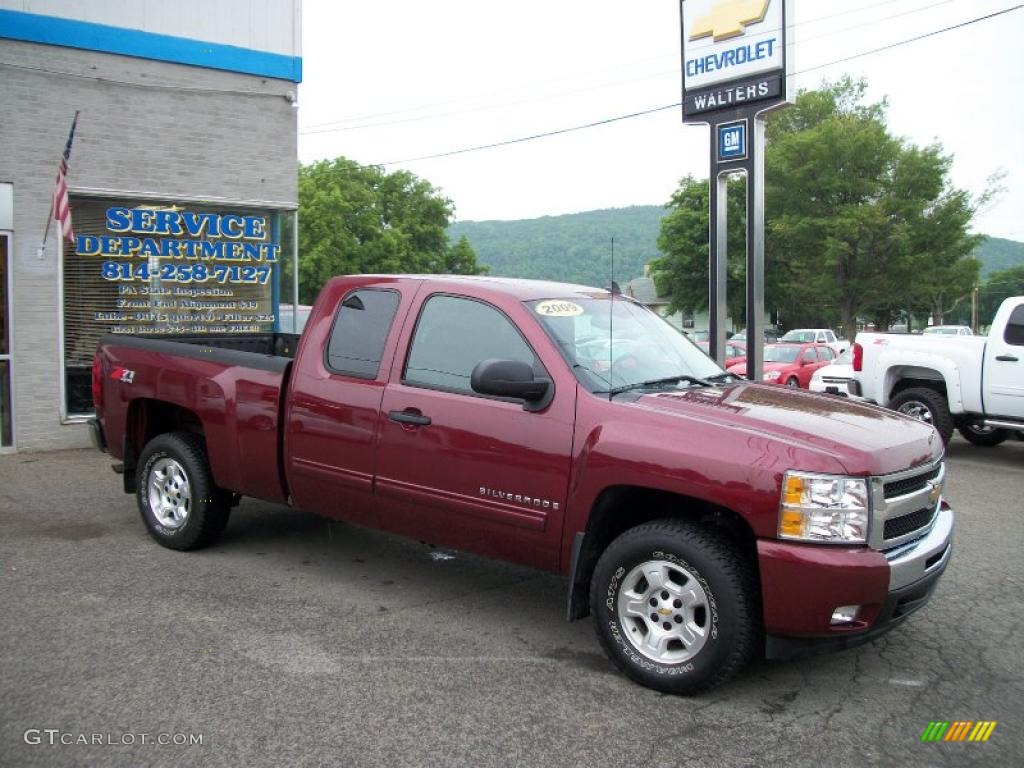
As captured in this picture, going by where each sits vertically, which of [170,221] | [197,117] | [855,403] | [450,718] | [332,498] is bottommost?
[450,718]

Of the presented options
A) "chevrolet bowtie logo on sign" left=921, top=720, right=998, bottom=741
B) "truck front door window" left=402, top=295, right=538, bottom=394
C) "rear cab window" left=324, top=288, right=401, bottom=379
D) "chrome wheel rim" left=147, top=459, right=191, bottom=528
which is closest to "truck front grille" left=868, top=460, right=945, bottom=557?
"chevrolet bowtie logo on sign" left=921, top=720, right=998, bottom=741

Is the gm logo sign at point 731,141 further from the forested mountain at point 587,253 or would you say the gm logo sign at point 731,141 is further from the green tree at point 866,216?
the green tree at point 866,216

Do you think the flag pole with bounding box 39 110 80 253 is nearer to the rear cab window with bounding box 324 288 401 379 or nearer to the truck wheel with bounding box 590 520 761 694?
the rear cab window with bounding box 324 288 401 379

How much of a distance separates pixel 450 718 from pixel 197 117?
919 cm

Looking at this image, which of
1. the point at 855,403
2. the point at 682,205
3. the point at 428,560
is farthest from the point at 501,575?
the point at 682,205

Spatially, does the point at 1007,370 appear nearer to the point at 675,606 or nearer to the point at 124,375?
the point at 675,606

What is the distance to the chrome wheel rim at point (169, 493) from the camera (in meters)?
6.04

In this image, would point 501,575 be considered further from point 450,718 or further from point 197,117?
point 197,117

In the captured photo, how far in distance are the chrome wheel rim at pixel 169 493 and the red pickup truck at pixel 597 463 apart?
9 centimetres

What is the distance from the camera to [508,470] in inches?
172

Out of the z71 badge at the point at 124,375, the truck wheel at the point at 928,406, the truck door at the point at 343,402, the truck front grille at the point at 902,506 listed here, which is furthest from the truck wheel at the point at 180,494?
the truck wheel at the point at 928,406

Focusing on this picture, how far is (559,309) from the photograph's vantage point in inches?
188

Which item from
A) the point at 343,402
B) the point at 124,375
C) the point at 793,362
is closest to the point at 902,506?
the point at 343,402

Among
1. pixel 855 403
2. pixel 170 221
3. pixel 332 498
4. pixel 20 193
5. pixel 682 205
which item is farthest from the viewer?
pixel 682 205
